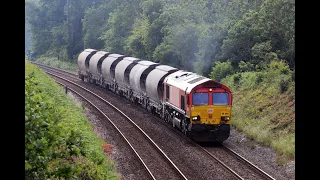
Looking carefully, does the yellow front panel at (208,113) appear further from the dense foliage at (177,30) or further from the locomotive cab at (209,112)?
the dense foliage at (177,30)

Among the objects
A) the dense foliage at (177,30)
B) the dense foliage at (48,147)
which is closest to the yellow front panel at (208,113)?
the dense foliage at (48,147)

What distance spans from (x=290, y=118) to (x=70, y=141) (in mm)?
13782

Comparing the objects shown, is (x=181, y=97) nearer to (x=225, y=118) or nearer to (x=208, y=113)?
(x=208, y=113)

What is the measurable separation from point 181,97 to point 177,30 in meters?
21.4

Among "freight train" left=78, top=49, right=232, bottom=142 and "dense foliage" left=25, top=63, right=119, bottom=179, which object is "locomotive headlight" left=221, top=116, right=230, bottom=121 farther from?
"dense foliage" left=25, top=63, right=119, bottom=179

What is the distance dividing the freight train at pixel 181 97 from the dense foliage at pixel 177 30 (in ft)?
20.7

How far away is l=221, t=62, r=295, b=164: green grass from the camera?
72.1 ft

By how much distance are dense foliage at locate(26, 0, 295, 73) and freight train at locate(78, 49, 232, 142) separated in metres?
6.30

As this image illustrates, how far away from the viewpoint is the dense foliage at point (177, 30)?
33.3 meters

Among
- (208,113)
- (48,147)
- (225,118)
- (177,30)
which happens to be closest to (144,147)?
(208,113)

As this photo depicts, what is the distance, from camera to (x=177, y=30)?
145 ft

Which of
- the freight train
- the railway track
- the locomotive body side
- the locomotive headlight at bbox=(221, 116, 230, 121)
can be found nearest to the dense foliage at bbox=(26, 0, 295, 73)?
the freight train

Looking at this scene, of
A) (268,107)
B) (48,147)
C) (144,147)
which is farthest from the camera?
(268,107)
